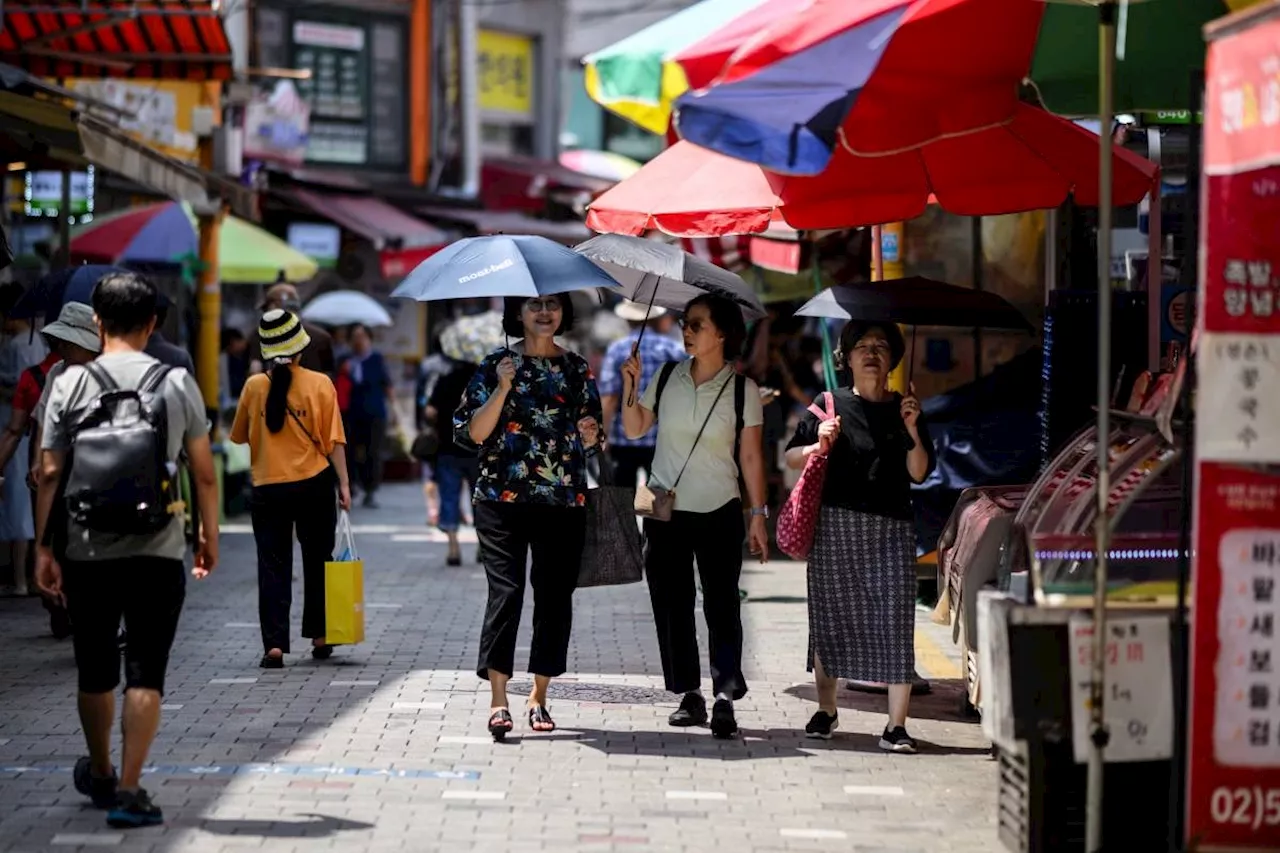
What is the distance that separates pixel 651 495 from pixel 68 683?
10.1 feet

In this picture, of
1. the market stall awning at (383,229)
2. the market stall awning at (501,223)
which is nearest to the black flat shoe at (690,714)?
the market stall awning at (383,229)

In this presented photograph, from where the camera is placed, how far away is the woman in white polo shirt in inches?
336

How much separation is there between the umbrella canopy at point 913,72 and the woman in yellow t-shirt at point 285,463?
134 inches

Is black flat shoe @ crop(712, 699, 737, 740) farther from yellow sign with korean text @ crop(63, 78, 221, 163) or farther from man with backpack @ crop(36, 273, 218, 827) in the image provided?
yellow sign with korean text @ crop(63, 78, 221, 163)

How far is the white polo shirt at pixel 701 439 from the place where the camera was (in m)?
8.53

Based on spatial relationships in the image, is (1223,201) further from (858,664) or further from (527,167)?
(527,167)

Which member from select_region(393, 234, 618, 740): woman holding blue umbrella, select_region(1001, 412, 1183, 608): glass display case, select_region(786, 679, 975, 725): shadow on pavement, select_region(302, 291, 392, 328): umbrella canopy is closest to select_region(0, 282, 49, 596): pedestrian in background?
select_region(393, 234, 618, 740): woman holding blue umbrella

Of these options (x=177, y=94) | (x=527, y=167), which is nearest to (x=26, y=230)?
(x=177, y=94)

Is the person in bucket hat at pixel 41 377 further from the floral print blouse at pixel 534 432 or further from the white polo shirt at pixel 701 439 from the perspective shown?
the white polo shirt at pixel 701 439

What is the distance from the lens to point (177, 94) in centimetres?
2138

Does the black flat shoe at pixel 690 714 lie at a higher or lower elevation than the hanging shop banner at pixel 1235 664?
lower

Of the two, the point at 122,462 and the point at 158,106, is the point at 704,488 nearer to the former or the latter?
the point at 122,462

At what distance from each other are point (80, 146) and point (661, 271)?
4.80 metres

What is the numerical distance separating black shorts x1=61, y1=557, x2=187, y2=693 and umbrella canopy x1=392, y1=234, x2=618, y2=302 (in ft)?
5.99
